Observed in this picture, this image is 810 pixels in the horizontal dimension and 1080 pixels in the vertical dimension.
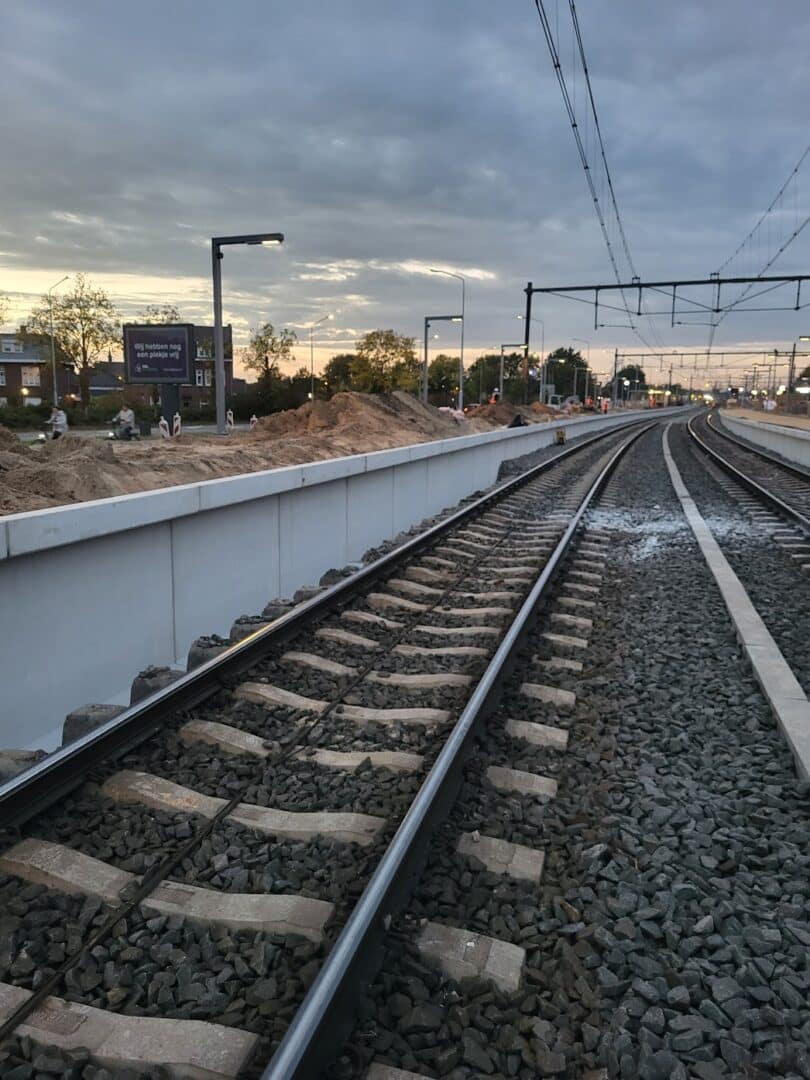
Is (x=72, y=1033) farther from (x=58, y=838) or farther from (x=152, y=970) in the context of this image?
(x=58, y=838)

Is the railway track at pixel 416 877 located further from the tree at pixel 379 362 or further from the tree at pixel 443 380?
the tree at pixel 443 380

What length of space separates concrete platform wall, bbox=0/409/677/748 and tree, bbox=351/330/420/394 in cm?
7080

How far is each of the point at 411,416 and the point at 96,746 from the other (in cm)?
2919

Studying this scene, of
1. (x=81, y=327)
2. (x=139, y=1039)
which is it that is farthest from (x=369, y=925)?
(x=81, y=327)

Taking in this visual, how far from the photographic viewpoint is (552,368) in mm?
163625

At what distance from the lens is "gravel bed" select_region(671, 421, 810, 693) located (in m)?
6.93

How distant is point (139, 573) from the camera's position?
6.36 meters

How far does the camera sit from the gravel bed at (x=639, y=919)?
2.58m

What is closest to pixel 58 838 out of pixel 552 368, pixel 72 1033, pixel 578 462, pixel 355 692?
pixel 72 1033

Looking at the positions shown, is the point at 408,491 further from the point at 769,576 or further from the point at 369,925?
the point at 369,925

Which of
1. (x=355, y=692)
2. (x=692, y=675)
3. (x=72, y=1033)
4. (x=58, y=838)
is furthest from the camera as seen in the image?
(x=692, y=675)

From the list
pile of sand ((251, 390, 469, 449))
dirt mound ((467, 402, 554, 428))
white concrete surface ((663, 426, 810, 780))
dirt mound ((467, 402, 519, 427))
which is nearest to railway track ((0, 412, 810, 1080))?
white concrete surface ((663, 426, 810, 780))

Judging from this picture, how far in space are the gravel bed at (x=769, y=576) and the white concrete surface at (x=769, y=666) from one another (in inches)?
5.2

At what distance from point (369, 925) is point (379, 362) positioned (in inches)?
3149
